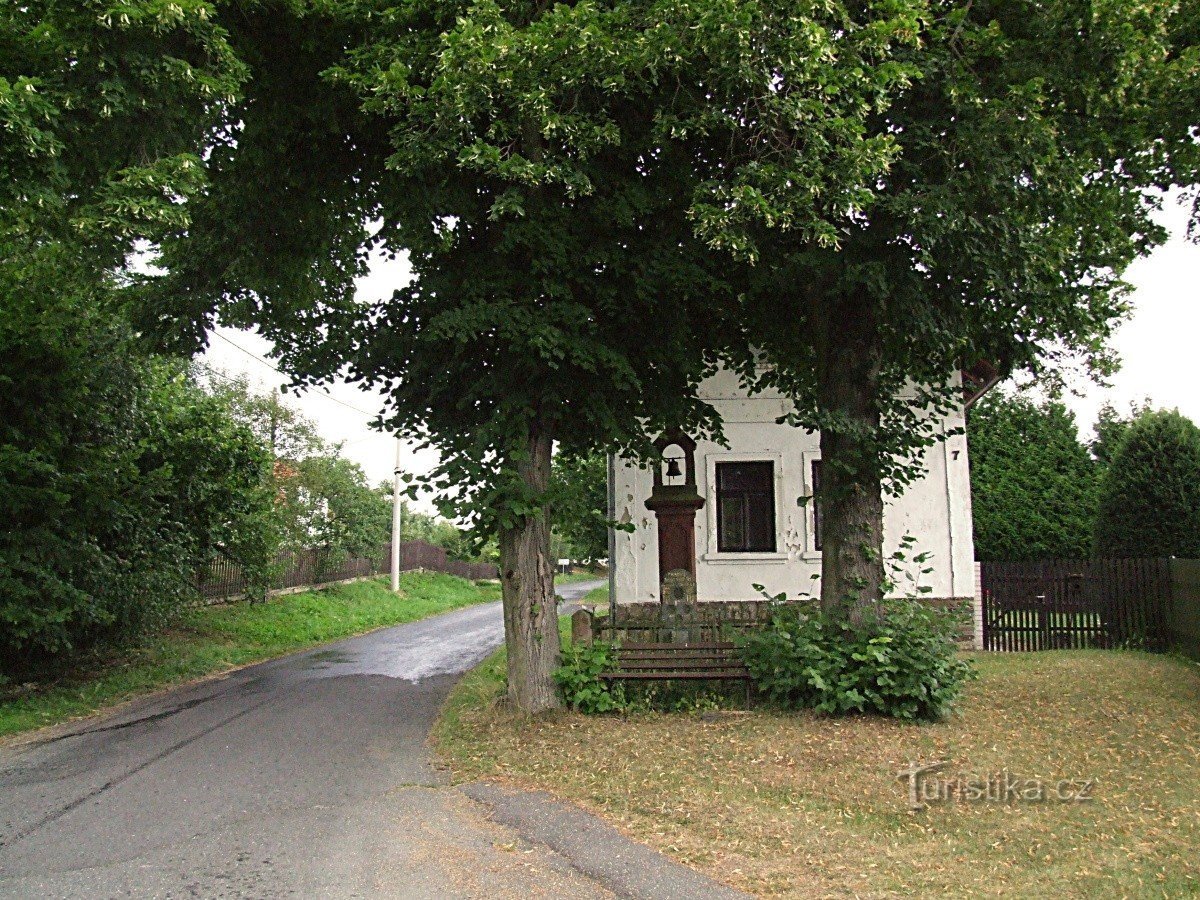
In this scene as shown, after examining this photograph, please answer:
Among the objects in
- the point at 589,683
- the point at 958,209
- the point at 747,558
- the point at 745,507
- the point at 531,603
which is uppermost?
the point at 958,209

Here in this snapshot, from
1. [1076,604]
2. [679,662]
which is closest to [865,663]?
[679,662]

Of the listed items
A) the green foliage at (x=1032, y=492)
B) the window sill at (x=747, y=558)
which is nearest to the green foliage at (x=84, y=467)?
the window sill at (x=747, y=558)

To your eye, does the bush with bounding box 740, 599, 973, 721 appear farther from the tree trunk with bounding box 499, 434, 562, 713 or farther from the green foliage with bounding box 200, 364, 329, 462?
the green foliage with bounding box 200, 364, 329, 462

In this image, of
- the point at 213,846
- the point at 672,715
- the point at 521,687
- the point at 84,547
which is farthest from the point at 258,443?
the point at 213,846

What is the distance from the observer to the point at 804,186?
7.83 metres

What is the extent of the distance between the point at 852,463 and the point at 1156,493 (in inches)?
452

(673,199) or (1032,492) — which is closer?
(673,199)

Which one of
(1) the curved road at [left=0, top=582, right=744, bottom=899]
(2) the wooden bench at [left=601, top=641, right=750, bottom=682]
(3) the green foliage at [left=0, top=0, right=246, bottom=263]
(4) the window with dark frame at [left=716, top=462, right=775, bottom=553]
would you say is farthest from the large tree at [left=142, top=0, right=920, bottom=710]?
(4) the window with dark frame at [left=716, top=462, right=775, bottom=553]

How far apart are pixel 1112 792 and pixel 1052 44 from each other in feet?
22.5

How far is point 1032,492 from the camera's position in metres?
23.1

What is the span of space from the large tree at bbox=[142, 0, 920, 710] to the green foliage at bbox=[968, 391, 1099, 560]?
587 inches

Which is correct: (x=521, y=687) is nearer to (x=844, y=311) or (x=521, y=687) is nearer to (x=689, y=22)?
(x=844, y=311)

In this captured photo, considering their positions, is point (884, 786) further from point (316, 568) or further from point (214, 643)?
point (316, 568)

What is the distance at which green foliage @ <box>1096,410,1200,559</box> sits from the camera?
56.6 ft
